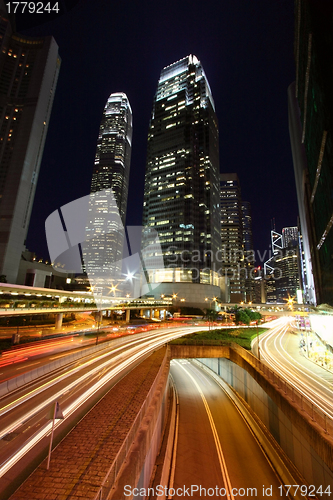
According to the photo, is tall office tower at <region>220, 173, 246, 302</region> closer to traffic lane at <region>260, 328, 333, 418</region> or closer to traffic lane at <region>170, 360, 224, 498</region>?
traffic lane at <region>260, 328, 333, 418</region>

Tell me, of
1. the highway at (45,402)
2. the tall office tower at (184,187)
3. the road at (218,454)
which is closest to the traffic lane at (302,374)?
the road at (218,454)

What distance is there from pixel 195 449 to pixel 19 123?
11897cm

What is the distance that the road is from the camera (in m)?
12.5

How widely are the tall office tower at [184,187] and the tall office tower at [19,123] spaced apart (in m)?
60.6

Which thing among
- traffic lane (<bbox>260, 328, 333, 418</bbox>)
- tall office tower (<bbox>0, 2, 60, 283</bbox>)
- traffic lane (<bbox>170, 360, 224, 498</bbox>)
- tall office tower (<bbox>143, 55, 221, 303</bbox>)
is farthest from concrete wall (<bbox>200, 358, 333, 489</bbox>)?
tall office tower (<bbox>143, 55, 221, 303</bbox>)

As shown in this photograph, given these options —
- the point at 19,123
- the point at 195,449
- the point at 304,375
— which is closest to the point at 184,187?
the point at 19,123

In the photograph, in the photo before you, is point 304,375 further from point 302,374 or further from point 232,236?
point 232,236

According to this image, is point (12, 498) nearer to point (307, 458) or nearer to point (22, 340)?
point (307, 458)

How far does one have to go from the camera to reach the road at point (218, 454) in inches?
Result: 493

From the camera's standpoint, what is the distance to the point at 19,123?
9244cm

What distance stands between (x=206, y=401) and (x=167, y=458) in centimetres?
1095

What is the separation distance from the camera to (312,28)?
161 ft

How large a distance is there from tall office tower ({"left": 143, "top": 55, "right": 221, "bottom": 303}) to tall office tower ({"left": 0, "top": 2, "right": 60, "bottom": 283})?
60.6 m

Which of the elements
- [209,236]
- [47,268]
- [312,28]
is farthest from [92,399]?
[209,236]
